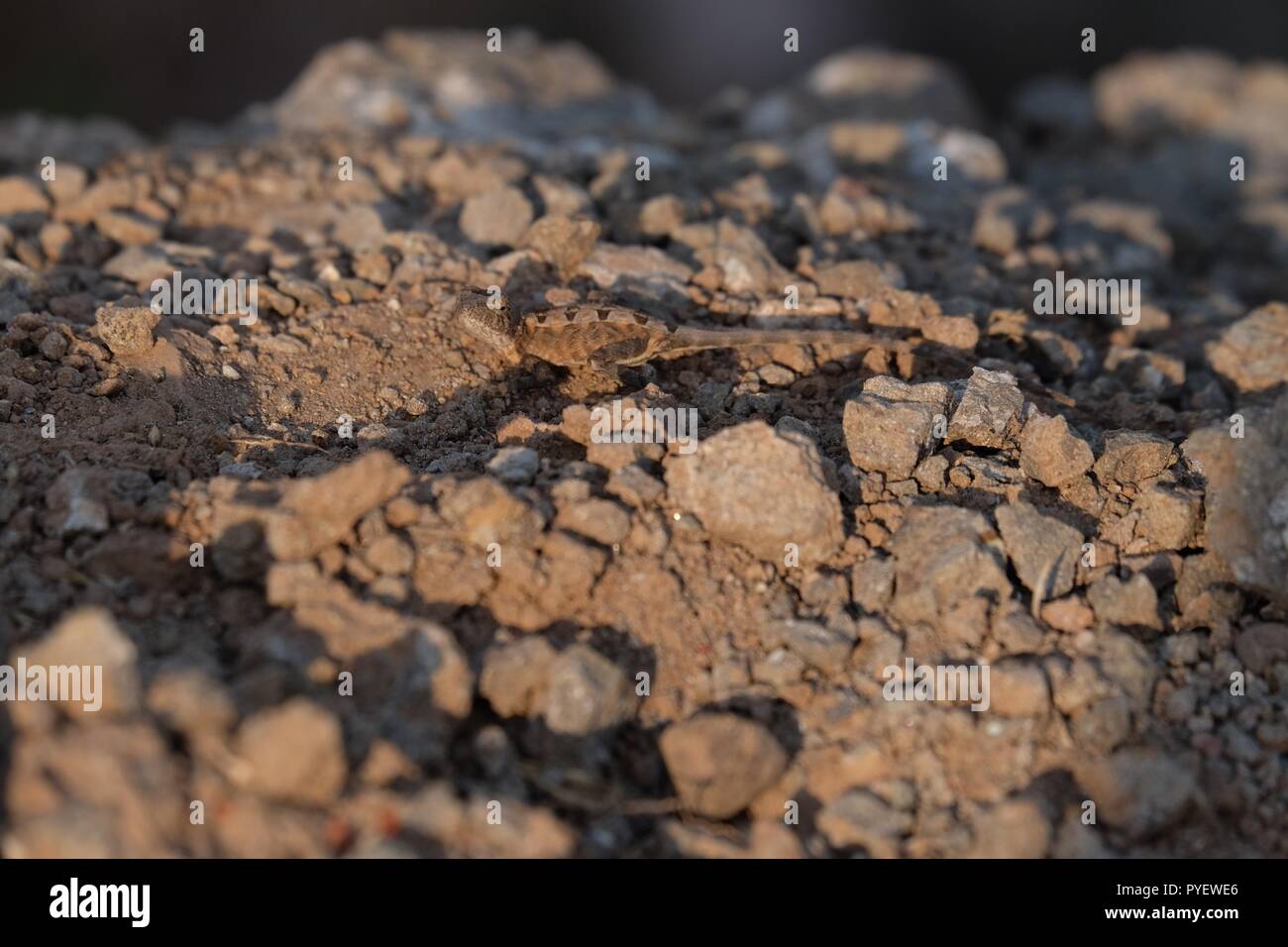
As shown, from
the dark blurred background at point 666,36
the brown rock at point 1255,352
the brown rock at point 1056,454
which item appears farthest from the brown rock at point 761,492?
the dark blurred background at point 666,36

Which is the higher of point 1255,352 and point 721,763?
point 1255,352

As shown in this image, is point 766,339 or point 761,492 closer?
point 761,492

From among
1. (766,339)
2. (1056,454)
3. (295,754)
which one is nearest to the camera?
(295,754)

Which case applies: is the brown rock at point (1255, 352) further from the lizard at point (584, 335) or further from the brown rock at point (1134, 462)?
the lizard at point (584, 335)

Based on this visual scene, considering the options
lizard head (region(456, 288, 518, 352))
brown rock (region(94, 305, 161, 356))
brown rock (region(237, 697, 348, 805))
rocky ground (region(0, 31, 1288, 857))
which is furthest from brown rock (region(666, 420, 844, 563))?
brown rock (region(94, 305, 161, 356))

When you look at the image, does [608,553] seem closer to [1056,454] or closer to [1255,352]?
[1056,454]

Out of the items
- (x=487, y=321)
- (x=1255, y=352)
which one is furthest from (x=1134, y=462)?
(x=487, y=321)

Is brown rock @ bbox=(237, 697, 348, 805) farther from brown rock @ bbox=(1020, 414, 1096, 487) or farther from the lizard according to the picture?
brown rock @ bbox=(1020, 414, 1096, 487)
